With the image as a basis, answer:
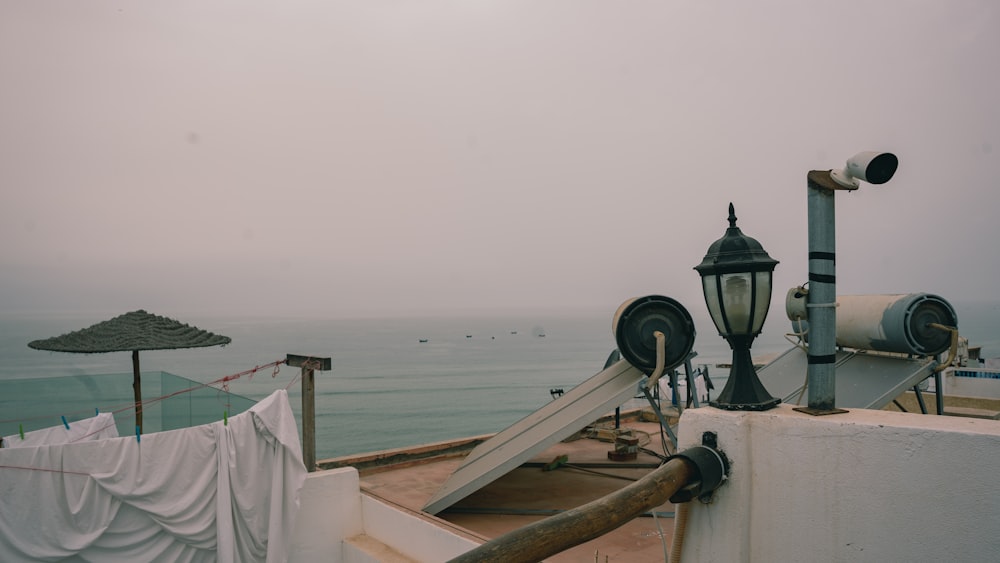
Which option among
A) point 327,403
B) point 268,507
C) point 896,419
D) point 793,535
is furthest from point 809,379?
point 327,403

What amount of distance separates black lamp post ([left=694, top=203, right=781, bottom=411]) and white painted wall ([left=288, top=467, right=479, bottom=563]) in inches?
252

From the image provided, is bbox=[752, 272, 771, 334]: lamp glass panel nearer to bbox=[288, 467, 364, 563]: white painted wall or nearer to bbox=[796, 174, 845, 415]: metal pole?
bbox=[796, 174, 845, 415]: metal pole

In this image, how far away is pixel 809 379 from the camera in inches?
120

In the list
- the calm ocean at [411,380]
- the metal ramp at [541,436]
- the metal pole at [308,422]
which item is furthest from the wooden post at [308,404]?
the calm ocean at [411,380]

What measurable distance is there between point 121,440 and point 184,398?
1.61 meters

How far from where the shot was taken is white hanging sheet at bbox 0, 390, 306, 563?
693 centimetres

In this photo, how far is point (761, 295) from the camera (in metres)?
3.04

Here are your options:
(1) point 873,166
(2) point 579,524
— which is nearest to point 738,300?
(1) point 873,166

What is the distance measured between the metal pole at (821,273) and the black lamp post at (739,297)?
275mm

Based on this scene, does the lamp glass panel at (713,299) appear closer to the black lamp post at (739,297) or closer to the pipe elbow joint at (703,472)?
the black lamp post at (739,297)

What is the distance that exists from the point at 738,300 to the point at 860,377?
4.45 metres

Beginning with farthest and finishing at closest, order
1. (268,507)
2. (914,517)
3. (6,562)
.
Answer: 1. (268,507)
2. (6,562)
3. (914,517)

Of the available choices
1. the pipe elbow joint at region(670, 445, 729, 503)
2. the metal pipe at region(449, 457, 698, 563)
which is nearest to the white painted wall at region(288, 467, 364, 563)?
the pipe elbow joint at region(670, 445, 729, 503)

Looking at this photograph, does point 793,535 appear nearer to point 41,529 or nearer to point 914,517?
point 914,517
